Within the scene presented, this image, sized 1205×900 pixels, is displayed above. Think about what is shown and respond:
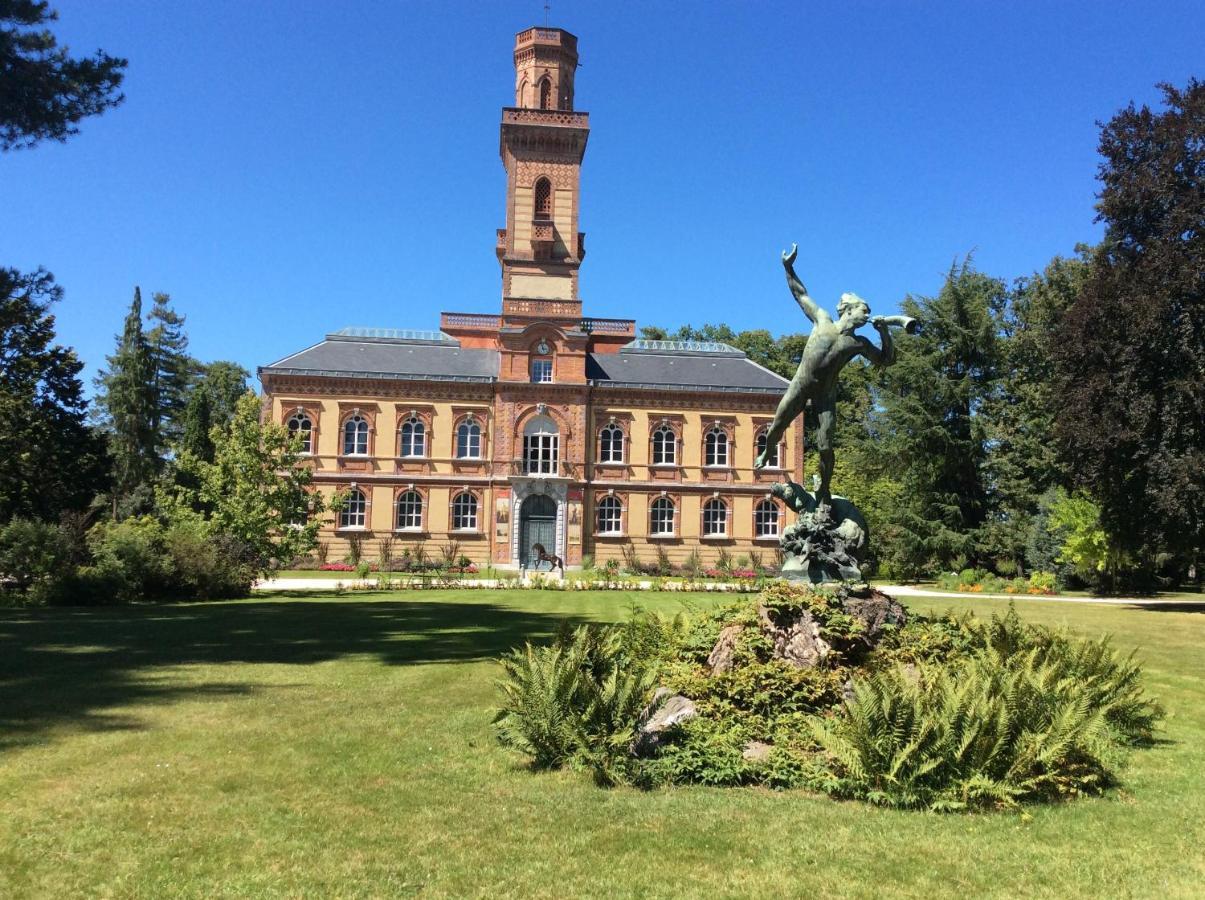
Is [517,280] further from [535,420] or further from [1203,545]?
[1203,545]

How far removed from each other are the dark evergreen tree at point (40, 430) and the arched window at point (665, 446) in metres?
26.3

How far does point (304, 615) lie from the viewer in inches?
747

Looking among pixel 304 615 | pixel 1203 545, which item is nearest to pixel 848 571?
pixel 304 615

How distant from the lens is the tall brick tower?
1864 inches

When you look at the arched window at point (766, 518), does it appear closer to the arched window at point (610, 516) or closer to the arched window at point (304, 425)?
the arched window at point (610, 516)

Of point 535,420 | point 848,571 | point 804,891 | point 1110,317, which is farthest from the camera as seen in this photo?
point 535,420

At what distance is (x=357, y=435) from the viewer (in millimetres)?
44344

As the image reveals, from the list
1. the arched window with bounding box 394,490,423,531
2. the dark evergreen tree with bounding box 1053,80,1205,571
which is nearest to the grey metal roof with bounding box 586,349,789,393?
the arched window with bounding box 394,490,423,531

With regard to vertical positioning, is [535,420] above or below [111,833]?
above

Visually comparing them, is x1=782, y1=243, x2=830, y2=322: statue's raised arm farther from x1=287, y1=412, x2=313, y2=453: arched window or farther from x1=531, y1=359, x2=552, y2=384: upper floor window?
x1=287, y1=412, x2=313, y2=453: arched window

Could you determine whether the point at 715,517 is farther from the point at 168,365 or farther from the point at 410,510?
the point at 168,365

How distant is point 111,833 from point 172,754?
1.82 meters

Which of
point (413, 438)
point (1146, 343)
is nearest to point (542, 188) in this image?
point (413, 438)

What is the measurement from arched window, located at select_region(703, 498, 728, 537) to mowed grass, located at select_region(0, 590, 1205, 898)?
35.6 metres
